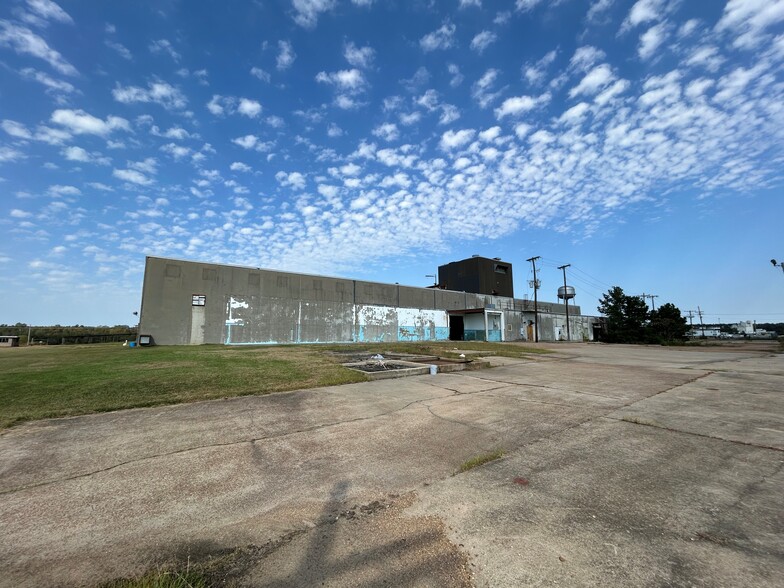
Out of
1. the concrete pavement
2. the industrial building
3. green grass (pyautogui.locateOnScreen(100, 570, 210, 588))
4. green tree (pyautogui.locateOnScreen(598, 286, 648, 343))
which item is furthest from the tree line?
green grass (pyautogui.locateOnScreen(100, 570, 210, 588))

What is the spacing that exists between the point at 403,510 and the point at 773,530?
2.84 meters

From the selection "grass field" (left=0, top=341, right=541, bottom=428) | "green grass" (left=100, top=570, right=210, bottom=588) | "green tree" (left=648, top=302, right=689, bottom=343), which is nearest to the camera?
"green grass" (left=100, top=570, right=210, bottom=588)

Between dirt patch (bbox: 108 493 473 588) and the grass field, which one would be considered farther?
the grass field

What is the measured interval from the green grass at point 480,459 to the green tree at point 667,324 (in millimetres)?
56530

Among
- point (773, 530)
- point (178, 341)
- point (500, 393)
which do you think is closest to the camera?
point (773, 530)

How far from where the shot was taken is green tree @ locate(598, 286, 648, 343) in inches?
1981

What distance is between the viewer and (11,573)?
7.13 ft

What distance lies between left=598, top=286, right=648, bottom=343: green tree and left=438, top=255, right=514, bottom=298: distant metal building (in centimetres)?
1565

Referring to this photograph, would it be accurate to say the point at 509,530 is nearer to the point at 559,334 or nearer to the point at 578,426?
the point at 578,426

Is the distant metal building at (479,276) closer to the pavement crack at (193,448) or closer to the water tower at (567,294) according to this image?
the water tower at (567,294)

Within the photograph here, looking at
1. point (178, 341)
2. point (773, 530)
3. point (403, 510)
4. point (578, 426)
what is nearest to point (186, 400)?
point (403, 510)

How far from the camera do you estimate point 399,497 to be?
10.5ft

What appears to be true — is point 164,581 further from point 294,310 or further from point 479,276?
point 479,276

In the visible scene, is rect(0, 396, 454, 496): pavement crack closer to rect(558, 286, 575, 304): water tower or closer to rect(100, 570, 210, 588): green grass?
rect(100, 570, 210, 588): green grass
